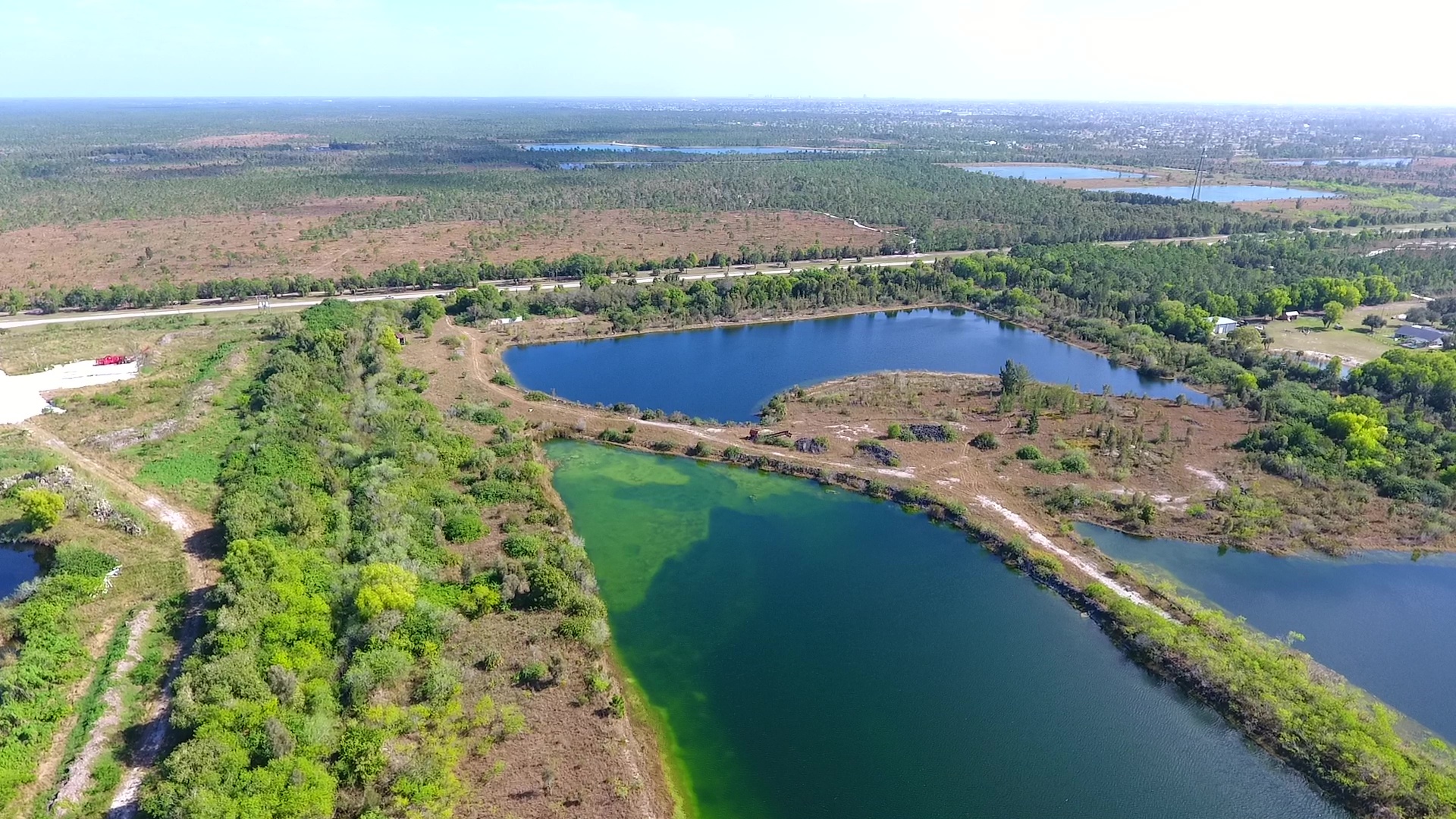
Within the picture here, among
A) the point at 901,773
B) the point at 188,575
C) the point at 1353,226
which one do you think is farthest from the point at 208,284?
the point at 1353,226

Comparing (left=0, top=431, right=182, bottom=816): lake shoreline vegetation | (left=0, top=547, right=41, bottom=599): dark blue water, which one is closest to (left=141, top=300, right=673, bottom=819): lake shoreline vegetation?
(left=0, top=431, right=182, bottom=816): lake shoreline vegetation

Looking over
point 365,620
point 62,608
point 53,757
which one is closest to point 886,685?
point 365,620

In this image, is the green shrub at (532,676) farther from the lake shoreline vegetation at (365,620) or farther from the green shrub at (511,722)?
the green shrub at (511,722)

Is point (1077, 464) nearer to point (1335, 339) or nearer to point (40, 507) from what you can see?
point (1335, 339)

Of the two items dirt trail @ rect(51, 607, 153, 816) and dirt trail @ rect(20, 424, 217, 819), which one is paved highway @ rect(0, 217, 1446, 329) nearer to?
dirt trail @ rect(20, 424, 217, 819)

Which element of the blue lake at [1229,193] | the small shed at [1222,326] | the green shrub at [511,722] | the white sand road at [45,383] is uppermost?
the blue lake at [1229,193]

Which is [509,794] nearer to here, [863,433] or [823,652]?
[823,652]

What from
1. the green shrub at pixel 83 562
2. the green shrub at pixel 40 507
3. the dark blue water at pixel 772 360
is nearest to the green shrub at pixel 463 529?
the green shrub at pixel 83 562
